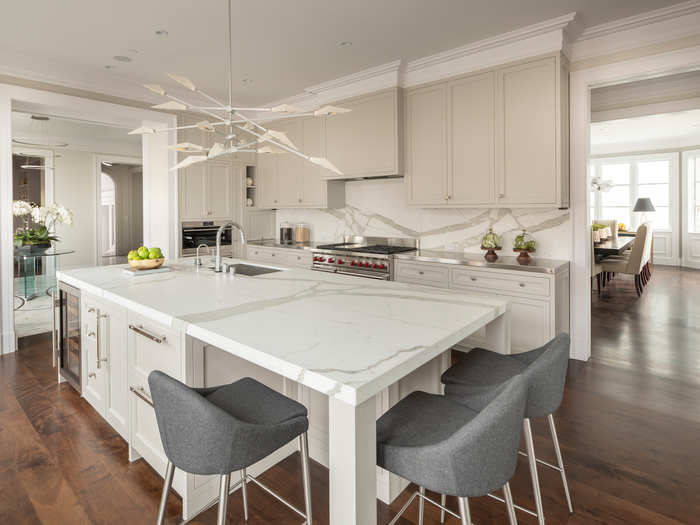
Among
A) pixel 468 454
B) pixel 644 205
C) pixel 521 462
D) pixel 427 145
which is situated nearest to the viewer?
pixel 468 454

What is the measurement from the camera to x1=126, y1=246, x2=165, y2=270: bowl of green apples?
283 cm

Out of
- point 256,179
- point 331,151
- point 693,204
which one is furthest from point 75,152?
point 693,204

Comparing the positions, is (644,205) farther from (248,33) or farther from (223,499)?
(223,499)

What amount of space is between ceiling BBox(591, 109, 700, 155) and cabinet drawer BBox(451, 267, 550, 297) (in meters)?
4.74

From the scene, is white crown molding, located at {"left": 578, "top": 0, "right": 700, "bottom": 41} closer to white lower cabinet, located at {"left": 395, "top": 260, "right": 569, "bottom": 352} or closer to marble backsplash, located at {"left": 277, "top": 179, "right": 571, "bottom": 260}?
marble backsplash, located at {"left": 277, "top": 179, "right": 571, "bottom": 260}

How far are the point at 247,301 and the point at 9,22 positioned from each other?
3098mm

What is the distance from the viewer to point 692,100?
15.6 ft

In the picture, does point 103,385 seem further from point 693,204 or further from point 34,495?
point 693,204

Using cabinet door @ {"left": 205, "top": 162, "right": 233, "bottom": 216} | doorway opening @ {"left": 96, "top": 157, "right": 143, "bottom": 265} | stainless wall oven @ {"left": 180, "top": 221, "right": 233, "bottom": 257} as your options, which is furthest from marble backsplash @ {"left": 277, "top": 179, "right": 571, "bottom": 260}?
doorway opening @ {"left": 96, "top": 157, "right": 143, "bottom": 265}

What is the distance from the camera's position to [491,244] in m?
3.99

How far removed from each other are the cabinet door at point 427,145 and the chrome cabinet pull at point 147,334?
2.94 m

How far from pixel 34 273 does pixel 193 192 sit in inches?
102

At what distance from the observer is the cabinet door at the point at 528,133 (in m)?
3.46

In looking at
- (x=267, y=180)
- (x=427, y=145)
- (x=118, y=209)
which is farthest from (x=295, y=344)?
(x=118, y=209)
